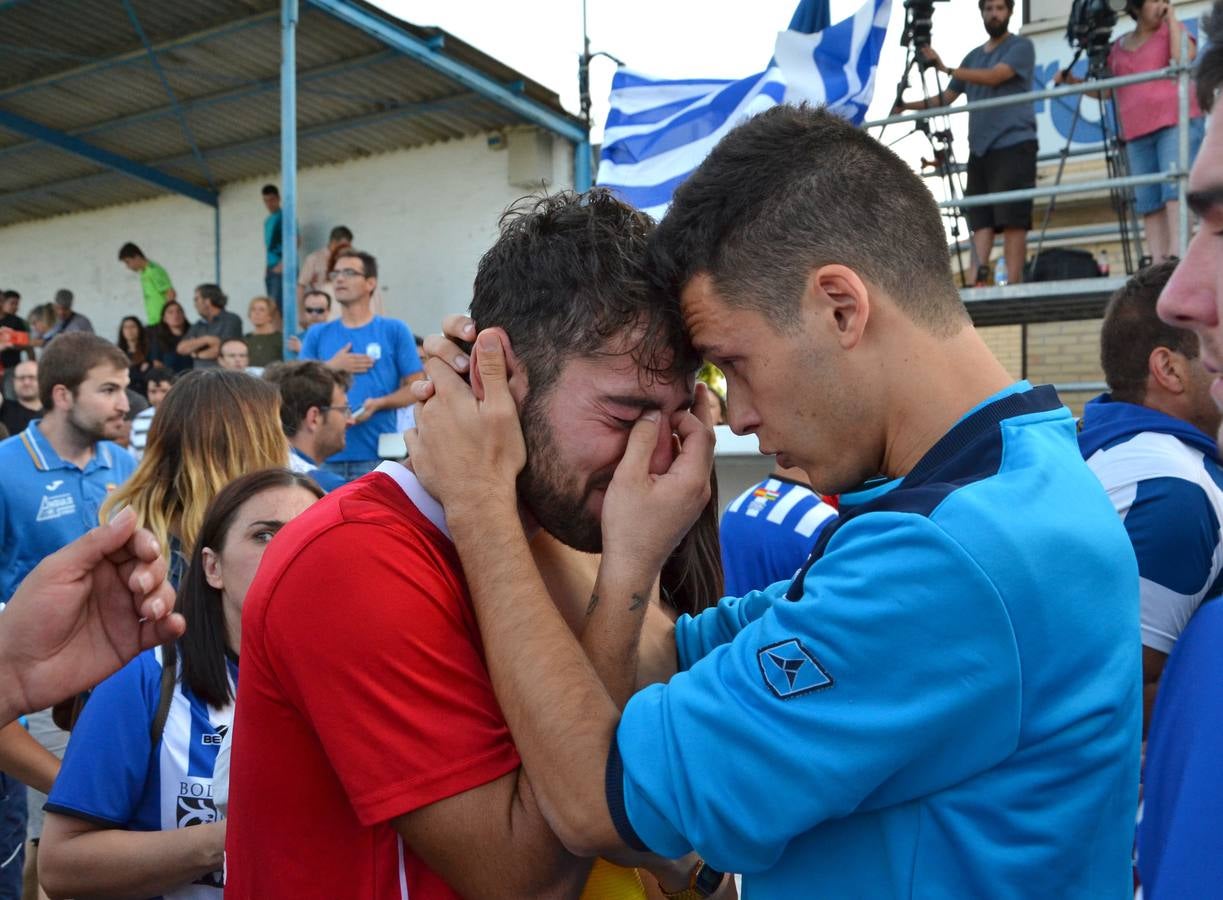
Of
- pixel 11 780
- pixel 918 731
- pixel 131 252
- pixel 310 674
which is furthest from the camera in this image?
pixel 131 252

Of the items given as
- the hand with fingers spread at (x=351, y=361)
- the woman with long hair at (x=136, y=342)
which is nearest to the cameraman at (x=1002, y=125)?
the hand with fingers spread at (x=351, y=361)

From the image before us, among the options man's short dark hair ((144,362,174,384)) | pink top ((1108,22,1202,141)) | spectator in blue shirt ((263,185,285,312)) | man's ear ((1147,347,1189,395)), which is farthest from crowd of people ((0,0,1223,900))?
→ spectator in blue shirt ((263,185,285,312))

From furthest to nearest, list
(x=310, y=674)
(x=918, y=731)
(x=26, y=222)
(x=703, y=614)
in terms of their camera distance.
Result: 1. (x=26, y=222)
2. (x=703, y=614)
3. (x=310, y=674)
4. (x=918, y=731)

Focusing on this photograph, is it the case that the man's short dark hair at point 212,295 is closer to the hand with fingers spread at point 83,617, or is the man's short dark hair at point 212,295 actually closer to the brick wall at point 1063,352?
the brick wall at point 1063,352

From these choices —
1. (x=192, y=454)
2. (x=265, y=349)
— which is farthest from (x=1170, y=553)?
(x=265, y=349)

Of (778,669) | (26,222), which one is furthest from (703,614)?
(26,222)

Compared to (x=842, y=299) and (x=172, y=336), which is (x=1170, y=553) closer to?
(x=842, y=299)

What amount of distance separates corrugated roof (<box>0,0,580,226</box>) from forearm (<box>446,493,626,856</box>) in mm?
10761

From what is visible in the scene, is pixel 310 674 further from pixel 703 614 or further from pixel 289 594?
pixel 703 614

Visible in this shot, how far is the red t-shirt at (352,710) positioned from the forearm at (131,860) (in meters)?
0.74

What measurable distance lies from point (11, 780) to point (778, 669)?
11.4 feet

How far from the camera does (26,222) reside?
63.6 feet

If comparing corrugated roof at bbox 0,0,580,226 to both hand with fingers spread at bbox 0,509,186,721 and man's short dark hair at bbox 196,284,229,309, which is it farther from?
hand with fingers spread at bbox 0,509,186,721

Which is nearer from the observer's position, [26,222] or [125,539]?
[125,539]
